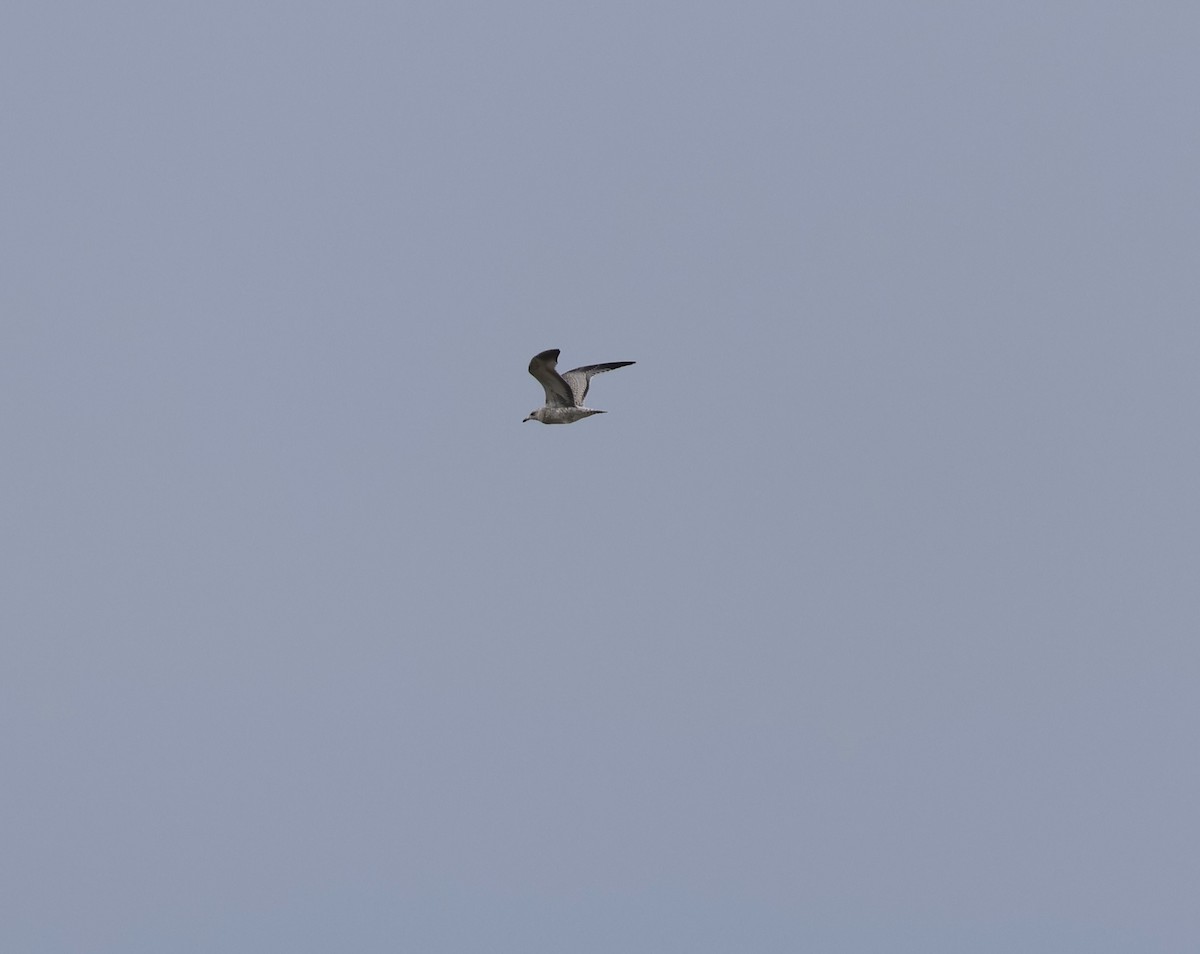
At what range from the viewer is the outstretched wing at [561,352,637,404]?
62.7m

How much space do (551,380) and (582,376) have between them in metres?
1.96

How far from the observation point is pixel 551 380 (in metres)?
61.4

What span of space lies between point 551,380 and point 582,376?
1963 millimetres

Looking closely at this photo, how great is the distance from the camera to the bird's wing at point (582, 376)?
62.7 metres

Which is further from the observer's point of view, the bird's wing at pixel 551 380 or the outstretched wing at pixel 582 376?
the outstretched wing at pixel 582 376

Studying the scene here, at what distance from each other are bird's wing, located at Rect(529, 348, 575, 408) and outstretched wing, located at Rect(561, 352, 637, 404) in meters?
0.31

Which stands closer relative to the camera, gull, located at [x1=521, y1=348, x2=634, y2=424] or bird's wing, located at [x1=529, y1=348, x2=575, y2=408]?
bird's wing, located at [x1=529, y1=348, x2=575, y2=408]

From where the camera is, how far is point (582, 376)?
63.1m

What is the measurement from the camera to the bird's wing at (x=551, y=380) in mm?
58938

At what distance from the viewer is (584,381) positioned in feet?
207

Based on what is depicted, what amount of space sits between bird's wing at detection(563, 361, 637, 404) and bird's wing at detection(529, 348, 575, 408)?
31 centimetres

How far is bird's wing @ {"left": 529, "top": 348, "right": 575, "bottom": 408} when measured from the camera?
5894 cm

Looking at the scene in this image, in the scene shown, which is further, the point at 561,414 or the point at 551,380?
the point at 561,414

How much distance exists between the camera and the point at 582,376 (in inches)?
2483
